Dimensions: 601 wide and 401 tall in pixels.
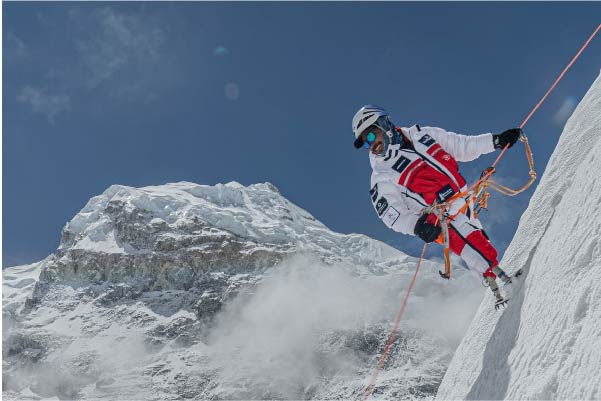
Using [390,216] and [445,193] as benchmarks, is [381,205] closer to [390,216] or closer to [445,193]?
[390,216]

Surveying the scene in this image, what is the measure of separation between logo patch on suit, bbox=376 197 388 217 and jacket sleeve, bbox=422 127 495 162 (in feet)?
3.42

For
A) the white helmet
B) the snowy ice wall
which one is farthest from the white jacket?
the snowy ice wall

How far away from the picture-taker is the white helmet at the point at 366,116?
7.77 m

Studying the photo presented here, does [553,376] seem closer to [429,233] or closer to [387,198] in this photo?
[429,233]

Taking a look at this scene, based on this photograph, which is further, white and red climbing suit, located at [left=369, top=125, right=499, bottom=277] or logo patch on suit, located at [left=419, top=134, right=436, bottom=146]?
logo patch on suit, located at [left=419, top=134, right=436, bottom=146]

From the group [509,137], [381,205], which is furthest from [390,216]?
[509,137]

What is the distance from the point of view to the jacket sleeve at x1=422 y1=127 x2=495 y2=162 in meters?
7.75

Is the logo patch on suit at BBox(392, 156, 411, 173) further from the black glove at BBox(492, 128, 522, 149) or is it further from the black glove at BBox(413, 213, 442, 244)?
the black glove at BBox(492, 128, 522, 149)

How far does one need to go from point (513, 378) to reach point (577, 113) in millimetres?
4484

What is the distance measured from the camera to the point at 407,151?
7.67 meters

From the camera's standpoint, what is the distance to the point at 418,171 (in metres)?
7.60

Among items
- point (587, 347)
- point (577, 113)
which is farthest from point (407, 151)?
point (587, 347)

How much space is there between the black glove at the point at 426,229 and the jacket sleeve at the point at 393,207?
0.18 meters

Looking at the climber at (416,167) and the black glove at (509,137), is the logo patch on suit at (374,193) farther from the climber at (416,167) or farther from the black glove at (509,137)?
the black glove at (509,137)
